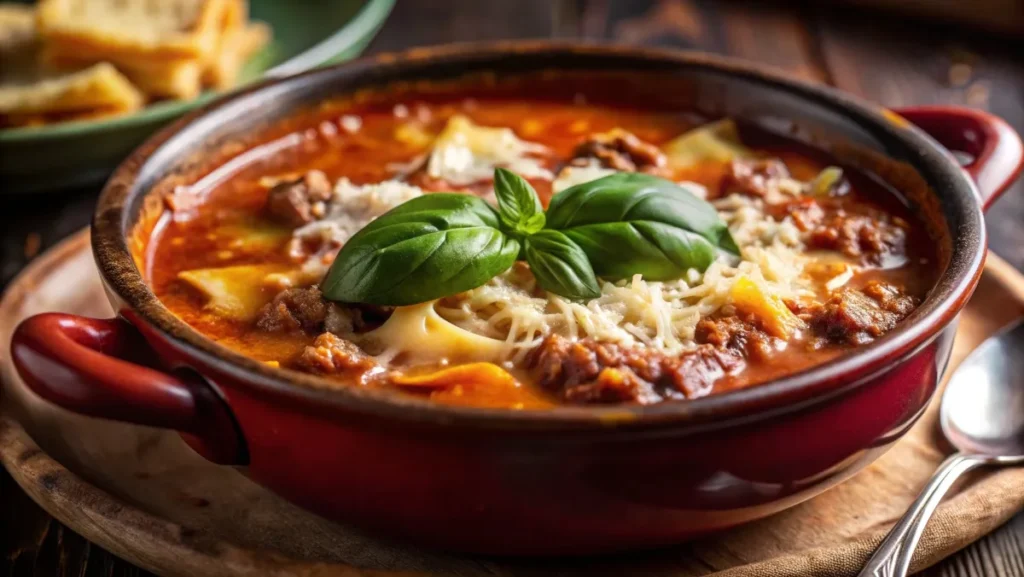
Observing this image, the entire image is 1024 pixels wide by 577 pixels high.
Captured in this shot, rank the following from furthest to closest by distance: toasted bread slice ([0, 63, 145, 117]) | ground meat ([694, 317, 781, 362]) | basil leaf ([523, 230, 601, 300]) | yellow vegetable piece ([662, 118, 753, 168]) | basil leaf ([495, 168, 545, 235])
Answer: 1. toasted bread slice ([0, 63, 145, 117])
2. yellow vegetable piece ([662, 118, 753, 168])
3. basil leaf ([495, 168, 545, 235])
4. basil leaf ([523, 230, 601, 300])
5. ground meat ([694, 317, 781, 362])

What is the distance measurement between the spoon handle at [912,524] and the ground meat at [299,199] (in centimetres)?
188

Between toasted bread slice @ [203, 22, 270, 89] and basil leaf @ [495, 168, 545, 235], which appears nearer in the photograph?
basil leaf @ [495, 168, 545, 235]

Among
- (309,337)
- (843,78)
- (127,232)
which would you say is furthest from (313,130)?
(843,78)

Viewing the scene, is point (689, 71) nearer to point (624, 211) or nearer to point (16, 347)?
point (624, 211)

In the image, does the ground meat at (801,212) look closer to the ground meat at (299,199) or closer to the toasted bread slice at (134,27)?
the ground meat at (299,199)

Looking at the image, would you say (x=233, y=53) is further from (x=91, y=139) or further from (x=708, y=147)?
(x=708, y=147)

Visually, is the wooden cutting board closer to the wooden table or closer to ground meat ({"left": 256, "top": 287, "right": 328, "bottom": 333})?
ground meat ({"left": 256, "top": 287, "right": 328, "bottom": 333})

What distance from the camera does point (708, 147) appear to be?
13.1 ft

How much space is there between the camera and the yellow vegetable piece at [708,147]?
394 cm

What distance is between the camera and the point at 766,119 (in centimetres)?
405

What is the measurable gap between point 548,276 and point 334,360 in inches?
22.5

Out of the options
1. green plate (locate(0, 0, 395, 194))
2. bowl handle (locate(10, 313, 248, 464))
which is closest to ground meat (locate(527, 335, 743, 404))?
bowl handle (locate(10, 313, 248, 464))

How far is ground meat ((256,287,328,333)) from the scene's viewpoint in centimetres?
A: 287

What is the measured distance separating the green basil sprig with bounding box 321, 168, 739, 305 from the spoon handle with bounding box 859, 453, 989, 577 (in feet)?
2.58
